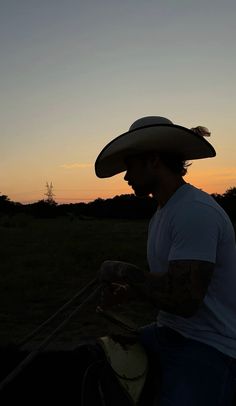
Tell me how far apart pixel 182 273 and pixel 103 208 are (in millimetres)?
50731

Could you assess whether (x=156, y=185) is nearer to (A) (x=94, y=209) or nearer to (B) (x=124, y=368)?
(B) (x=124, y=368)

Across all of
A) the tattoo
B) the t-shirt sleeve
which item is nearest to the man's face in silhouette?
the t-shirt sleeve

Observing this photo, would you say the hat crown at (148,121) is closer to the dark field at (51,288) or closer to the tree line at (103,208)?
the dark field at (51,288)

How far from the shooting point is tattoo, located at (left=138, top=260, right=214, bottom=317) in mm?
2385

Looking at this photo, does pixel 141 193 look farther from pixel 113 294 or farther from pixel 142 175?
pixel 113 294

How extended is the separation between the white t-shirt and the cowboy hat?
0.72 ft

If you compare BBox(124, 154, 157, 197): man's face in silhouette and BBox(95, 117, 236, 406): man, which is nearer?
BBox(95, 117, 236, 406): man

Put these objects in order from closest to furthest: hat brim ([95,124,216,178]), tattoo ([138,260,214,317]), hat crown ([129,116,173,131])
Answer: tattoo ([138,260,214,317]) → hat brim ([95,124,216,178]) → hat crown ([129,116,173,131])

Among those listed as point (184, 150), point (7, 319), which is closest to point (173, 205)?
point (184, 150)

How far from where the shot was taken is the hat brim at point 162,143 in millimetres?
2719

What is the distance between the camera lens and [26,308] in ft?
30.9

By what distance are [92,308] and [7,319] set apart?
1217 millimetres

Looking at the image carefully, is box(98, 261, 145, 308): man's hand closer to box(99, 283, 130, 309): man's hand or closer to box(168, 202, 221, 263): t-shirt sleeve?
box(99, 283, 130, 309): man's hand

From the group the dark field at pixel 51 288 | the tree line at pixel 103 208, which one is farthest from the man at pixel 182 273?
the tree line at pixel 103 208
